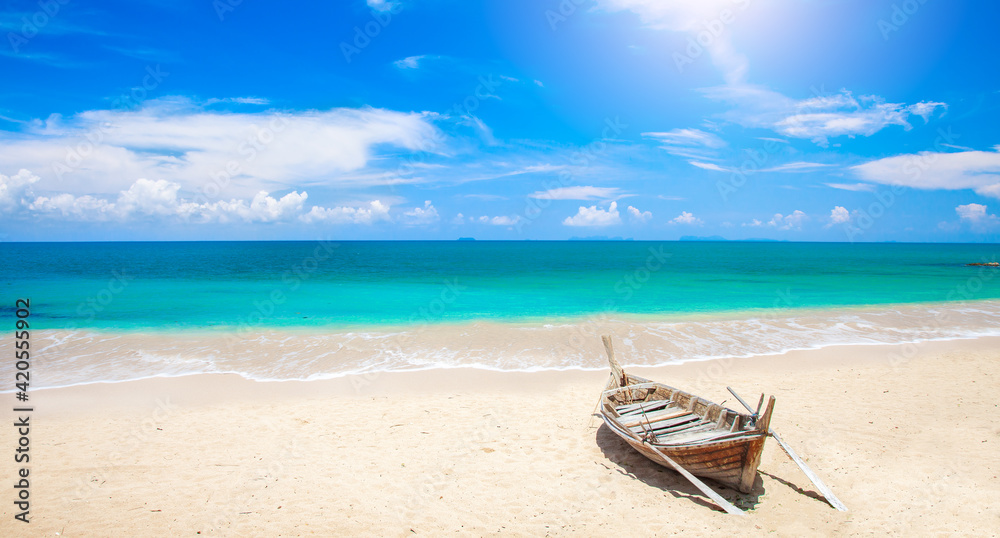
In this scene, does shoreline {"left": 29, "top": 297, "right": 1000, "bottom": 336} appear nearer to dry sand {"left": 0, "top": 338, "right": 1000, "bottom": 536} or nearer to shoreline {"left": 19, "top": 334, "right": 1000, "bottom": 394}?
shoreline {"left": 19, "top": 334, "right": 1000, "bottom": 394}

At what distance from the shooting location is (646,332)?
1866 cm

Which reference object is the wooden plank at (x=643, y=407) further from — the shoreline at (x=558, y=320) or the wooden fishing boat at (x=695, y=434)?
the shoreline at (x=558, y=320)

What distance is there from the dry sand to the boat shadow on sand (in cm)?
4

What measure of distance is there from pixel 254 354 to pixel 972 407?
788 inches

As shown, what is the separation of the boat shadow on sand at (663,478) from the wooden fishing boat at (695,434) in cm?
15

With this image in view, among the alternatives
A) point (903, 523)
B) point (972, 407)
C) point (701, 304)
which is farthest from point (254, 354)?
point (701, 304)

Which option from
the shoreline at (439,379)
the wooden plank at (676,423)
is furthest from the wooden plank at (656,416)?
the shoreline at (439,379)

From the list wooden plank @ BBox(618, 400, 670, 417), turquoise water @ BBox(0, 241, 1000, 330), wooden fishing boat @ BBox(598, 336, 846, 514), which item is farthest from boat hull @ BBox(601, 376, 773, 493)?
turquoise water @ BBox(0, 241, 1000, 330)

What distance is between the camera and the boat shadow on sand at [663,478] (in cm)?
666

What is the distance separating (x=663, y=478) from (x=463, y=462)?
11.2ft

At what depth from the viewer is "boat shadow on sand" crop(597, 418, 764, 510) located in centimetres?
666

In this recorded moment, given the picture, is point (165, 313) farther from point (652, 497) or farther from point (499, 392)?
point (652, 497)

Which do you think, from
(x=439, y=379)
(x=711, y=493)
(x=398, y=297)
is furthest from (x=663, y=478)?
(x=398, y=297)

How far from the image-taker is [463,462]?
784 cm
